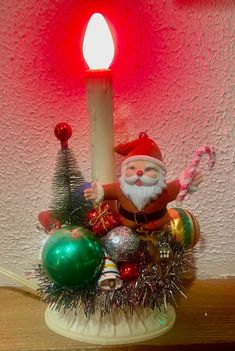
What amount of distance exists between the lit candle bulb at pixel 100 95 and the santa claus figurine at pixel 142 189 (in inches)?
0.8

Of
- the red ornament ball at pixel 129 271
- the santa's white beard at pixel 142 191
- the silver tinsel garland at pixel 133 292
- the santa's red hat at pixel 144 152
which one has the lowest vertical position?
the silver tinsel garland at pixel 133 292

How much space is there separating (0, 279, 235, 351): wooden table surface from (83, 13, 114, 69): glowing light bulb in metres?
0.31

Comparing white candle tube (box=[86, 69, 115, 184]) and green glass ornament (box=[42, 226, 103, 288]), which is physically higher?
white candle tube (box=[86, 69, 115, 184])

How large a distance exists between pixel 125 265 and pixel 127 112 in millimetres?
222

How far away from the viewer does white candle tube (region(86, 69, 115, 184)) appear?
67 centimetres

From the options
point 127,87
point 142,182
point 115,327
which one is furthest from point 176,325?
point 127,87

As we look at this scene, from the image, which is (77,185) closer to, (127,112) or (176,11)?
(127,112)

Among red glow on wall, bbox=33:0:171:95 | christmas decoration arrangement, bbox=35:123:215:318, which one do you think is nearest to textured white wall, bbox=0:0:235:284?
red glow on wall, bbox=33:0:171:95

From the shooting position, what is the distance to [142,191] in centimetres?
65

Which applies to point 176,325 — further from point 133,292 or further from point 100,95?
point 100,95

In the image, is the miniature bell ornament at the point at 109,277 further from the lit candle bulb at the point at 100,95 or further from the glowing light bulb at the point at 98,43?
the glowing light bulb at the point at 98,43

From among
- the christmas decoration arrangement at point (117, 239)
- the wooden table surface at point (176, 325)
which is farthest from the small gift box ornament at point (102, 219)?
the wooden table surface at point (176, 325)

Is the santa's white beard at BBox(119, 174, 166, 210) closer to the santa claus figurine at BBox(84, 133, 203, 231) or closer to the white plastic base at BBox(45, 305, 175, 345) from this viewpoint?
the santa claus figurine at BBox(84, 133, 203, 231)

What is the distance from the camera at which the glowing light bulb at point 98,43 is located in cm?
69
